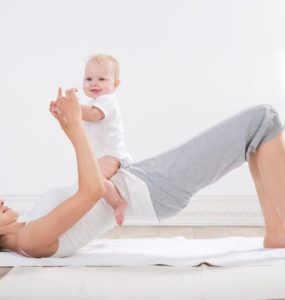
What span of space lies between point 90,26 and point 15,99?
35.0 inches

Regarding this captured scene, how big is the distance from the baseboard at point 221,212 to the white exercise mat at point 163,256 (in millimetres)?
2138

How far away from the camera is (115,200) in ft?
7.50

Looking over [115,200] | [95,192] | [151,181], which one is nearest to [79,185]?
[95,192]

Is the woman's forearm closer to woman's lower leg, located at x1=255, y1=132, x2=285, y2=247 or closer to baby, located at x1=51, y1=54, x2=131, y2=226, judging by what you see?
baby, located at x1=51, y1=54, x2=131, y2=226

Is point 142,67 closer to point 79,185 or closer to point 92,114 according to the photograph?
point 92,114

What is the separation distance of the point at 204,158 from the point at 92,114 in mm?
610

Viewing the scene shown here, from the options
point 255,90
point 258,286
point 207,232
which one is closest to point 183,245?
point 258,286

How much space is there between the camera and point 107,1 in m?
5.02

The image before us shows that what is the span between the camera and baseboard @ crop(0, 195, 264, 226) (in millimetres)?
4852

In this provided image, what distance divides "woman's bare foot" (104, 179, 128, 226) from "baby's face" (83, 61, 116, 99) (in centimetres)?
65

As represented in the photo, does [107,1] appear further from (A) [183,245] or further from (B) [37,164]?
(A) [183,245]

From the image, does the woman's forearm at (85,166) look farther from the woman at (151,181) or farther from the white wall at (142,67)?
the white wall at (142,67)

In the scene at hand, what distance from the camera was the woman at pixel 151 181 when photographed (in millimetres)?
2133

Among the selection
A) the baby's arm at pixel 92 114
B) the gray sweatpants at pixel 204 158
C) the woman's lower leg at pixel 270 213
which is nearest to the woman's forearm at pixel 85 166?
the gray sweatpants at pixel 204 158
